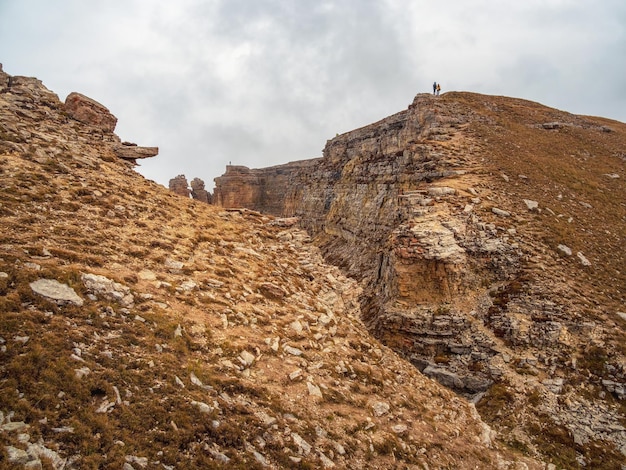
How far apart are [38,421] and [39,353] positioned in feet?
6.14

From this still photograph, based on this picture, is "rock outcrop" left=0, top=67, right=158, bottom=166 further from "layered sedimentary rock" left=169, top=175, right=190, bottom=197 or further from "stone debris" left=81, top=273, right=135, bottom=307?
"layered sedimentary rock" left=169, top=175, right=190, bottom=197

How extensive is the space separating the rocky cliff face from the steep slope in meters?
4.00

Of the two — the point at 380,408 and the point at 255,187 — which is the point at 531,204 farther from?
the point at 255,187

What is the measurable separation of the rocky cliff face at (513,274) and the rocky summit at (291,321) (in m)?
0.13

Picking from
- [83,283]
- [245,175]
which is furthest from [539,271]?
[245,175]

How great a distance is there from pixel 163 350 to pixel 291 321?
679cm

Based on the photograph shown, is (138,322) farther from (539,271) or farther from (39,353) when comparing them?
(539,271)

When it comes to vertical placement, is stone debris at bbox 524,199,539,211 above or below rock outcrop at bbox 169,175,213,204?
below

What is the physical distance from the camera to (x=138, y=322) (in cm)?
1134

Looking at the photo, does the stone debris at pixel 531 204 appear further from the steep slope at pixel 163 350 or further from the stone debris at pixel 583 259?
the steep slope at pixel 163 350

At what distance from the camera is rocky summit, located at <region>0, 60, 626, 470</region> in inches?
332

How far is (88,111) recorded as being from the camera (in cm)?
2470

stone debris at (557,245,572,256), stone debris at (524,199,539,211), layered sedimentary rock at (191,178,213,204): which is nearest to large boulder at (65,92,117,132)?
stone debris at (524,199,539,211)

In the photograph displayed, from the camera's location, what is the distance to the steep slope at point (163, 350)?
7672mm
